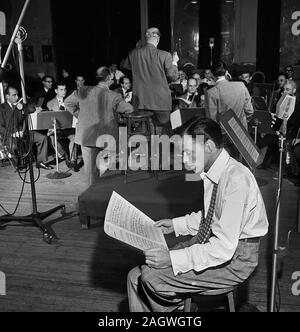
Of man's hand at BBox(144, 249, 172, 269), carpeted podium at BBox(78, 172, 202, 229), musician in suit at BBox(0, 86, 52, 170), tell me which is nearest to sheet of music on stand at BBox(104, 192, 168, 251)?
man's hand at BBox(144, 249, 172, 269)

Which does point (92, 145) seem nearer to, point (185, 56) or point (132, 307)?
point (132, 307)

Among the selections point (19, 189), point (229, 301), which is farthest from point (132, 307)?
point (19, 189)

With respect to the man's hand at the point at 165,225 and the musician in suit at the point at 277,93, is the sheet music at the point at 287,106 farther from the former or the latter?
the musician in suit at the point at 277,93

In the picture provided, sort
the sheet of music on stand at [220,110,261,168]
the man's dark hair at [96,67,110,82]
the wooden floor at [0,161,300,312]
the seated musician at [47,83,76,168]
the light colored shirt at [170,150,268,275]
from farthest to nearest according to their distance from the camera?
the seated musician at [47,83,76,168]
the man's dark hair at [96,67,110,82]
the wooden floor at [0,161,300,312]
the sheet of music on stand at [220,110,261,168]
the light colored shirt at [170,150,268,275]

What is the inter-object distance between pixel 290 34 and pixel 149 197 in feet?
24.4

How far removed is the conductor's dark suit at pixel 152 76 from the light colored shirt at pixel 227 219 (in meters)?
2.76

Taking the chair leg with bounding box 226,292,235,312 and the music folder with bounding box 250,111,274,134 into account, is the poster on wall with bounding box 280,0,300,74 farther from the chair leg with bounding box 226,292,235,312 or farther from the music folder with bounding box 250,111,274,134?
the chair leg with bounding box 226,292,235,312

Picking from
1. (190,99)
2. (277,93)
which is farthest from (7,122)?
(277,93)

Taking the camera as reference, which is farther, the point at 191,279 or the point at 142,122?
the point at 142,122

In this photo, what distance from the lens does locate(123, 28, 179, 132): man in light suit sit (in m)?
4.72

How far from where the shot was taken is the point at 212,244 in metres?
2.00

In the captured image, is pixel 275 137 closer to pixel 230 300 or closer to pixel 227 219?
pixel 230 300

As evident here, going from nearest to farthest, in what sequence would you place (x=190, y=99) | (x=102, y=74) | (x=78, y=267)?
(x=78, y=267) → (x=102, y=74) → (x=190, y=99)

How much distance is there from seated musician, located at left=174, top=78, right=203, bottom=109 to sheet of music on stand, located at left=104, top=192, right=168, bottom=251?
4.60 metres
